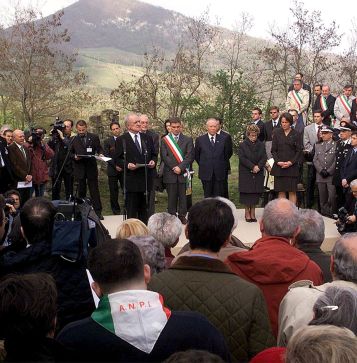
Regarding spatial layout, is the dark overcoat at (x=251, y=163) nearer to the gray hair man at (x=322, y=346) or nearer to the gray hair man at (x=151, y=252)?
the gray hair man at (x=151, y=252)

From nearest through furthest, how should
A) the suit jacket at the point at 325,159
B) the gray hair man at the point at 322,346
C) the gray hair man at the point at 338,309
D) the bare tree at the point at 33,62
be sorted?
the gray hair man at the point at 322,346
the gray hair man at the point at 338,309
the suit jacket at the point at 325,159
the bare tree at the point at 33,62

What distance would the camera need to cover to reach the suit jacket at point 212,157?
9812 millimetres

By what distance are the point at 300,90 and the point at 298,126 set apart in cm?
131

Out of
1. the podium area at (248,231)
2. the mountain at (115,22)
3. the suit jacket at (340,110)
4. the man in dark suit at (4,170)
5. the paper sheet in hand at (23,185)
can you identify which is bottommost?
the podium area at (248,231)

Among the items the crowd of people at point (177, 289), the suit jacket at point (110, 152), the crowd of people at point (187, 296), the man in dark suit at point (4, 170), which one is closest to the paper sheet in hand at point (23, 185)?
the man in dark suit at point (4, 170)

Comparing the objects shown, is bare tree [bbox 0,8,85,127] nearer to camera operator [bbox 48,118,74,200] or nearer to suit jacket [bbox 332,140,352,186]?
camera operator [bbox 48,118,74,200]


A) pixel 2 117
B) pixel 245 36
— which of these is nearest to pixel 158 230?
pixel 2 117

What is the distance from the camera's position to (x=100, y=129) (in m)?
14.5

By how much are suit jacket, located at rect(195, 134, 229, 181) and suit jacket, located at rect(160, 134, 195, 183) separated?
288 mm

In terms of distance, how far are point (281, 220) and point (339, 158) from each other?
260 inches

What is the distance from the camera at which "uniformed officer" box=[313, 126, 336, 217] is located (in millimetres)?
10258

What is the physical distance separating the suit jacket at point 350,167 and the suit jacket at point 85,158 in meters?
4.52

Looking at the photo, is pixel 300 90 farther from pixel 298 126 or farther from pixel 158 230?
pixel 158 230

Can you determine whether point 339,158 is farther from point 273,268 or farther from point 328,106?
point 273,268
